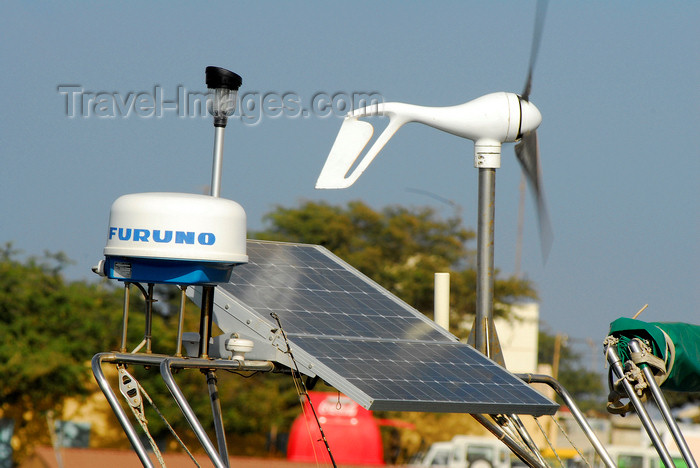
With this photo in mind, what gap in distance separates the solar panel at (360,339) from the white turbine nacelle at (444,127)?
0.86 m

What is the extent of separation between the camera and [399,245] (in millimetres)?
45344

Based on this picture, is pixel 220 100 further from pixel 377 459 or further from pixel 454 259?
pixel 454 259

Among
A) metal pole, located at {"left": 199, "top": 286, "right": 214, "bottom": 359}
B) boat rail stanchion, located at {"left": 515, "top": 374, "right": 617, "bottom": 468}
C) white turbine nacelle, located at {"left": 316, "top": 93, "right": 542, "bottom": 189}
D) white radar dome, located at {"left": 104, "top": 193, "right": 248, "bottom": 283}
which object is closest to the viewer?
white radar dome, located at {"left": 104, "top": 193, "right": 248, "bottom": 283}

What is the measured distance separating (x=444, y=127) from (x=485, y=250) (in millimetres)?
1038

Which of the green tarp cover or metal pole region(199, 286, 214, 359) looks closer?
metal pole region(199, 286, 214, 359)

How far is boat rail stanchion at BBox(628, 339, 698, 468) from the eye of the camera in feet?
23.2

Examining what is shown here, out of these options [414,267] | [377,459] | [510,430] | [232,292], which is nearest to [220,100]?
[232,292]

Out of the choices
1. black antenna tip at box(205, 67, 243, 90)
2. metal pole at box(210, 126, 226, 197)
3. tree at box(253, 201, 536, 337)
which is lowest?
tree at box(253, 201, 536, 337)

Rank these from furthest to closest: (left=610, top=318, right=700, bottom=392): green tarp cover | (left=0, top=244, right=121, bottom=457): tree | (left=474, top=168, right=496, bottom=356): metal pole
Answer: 1. (left=0, top=244, right=121, bottom=457): tree
2. (left=474, top=168, right=496, bottom=356): metal pole
3. (left=610, top=318, right=700, bottom=392): green tarp cover

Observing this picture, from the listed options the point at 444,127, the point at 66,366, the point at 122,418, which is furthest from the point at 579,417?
the point at 66,366

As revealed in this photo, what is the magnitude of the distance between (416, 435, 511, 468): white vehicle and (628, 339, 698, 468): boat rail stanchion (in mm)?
24822

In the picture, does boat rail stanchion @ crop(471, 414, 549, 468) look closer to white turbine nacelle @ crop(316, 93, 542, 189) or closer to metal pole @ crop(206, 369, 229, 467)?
metal pole @ crop(206, 369, 229, 467)

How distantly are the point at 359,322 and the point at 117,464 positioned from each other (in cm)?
2030

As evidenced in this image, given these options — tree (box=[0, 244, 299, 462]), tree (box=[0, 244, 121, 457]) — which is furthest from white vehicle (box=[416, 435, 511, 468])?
tree (box=[0, 244, 121, 457])
